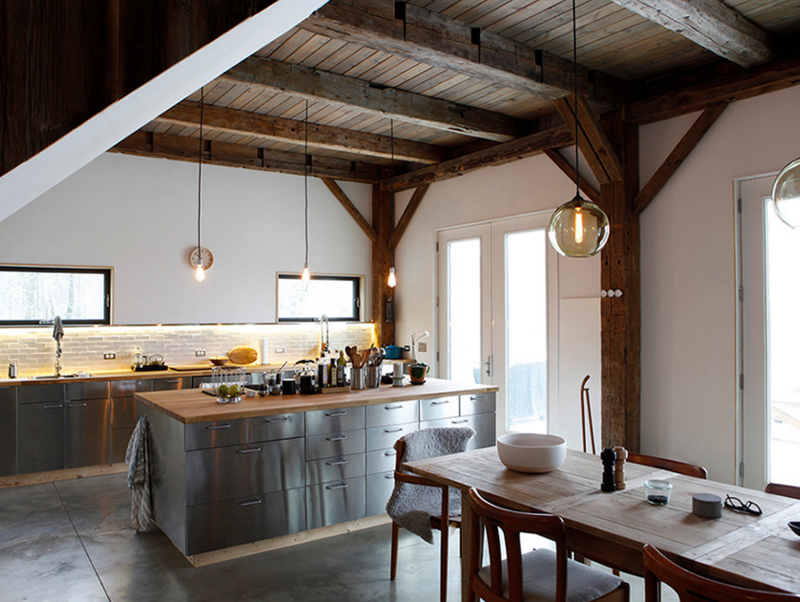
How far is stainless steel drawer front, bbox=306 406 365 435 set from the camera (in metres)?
4.38

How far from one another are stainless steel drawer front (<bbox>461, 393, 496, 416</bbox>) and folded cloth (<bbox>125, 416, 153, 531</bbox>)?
247 centimetres

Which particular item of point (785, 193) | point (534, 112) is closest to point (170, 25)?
Answer: point (785, 193)

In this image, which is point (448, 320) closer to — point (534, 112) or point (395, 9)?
point (534, 112)

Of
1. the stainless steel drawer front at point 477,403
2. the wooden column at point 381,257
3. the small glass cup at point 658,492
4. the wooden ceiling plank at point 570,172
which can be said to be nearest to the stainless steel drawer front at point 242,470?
the stainless steel drawer front at point 477,403

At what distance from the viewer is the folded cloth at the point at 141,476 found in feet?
14.5

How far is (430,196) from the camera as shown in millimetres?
7953

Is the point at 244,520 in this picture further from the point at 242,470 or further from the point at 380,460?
the point at 380,460

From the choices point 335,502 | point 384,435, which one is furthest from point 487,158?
point 335,502

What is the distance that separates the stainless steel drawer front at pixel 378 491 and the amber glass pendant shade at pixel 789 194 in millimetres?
3305

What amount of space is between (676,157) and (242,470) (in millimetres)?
4220

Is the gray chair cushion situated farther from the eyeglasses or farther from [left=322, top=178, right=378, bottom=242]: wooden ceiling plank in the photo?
[left=322, top=178, right=378, bottom=242]: wooden ceiling plank

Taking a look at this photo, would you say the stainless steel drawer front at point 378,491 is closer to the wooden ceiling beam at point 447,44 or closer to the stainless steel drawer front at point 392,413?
the stainless steel drawer front at point 392,413

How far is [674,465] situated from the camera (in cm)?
330

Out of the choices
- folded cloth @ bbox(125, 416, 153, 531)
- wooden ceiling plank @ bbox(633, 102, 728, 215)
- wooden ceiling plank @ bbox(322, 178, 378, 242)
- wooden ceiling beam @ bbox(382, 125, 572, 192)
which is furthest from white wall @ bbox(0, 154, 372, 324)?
wooden ceiling plank @ bbox(633, 102, 728, 215)
